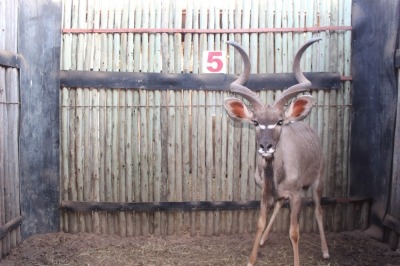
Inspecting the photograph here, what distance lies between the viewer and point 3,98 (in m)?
5.88

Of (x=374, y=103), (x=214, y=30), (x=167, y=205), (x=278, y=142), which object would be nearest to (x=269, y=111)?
(x=278, y=142)

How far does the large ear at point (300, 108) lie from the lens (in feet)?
18.3

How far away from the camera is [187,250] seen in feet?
21.5

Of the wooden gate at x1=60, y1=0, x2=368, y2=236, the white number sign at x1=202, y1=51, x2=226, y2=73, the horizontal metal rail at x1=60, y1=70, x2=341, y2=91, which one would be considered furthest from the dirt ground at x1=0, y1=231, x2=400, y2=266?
the white number sign at x1=202, y1=51, x2=226, y2=73

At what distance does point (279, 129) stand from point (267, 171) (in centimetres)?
54

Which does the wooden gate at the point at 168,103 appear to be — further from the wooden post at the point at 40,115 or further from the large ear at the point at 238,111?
the large ear at the point at 238,111

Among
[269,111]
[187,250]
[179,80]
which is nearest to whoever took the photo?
[269,111]

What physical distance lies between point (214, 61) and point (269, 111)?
177 cm

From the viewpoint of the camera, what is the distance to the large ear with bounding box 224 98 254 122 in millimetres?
5684

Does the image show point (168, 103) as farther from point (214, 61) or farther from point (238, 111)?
point (238, 111)

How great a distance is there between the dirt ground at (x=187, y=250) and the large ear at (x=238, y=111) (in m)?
1.93

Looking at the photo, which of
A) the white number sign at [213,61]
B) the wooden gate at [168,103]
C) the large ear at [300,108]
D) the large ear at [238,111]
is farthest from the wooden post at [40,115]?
the large ear at [300,108]

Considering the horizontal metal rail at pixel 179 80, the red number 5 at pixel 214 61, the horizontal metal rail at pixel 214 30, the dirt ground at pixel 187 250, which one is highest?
the horizontal metal rail at pixel 214 30

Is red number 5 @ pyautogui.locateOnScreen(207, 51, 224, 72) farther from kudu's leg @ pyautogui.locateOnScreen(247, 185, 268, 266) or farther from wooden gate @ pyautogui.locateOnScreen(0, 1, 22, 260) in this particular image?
wooden gate @ pyautogui.locateOnScreen(0, 1, 22, 260)
